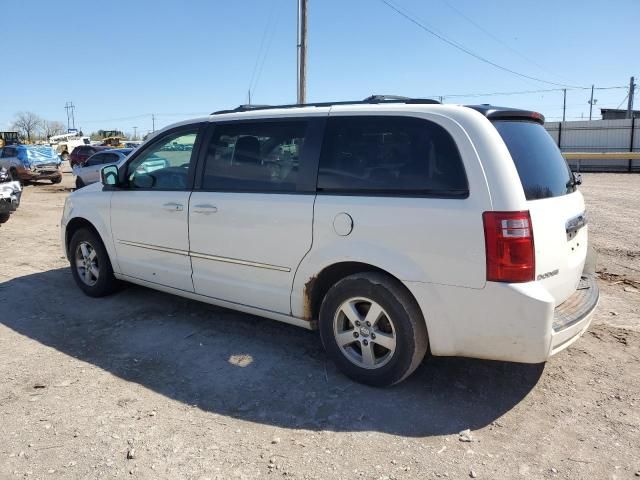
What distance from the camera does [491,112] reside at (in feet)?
10.7

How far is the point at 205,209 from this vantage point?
420cm

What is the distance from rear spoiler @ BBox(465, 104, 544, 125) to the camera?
325 centimetres

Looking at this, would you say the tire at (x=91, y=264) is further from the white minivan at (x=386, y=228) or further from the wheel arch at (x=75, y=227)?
the white minivan at (x=386, y=228)

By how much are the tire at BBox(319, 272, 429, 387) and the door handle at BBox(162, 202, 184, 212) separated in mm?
1596

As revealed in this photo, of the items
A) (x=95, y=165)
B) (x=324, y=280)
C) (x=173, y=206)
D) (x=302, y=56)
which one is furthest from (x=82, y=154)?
(x=324, y=280)

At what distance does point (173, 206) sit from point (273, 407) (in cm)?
201

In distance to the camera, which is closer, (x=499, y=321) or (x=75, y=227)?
(x=499, y=321)

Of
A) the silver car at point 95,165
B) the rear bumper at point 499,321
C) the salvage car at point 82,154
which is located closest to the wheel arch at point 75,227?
the rear bumper at point 499,321

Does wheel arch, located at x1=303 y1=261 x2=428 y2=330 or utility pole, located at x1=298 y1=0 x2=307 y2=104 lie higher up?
utility pole, located at x1=298 y1=0 x2=307 y2=104

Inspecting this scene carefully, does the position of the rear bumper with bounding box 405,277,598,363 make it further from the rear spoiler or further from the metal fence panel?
the metal fence panel

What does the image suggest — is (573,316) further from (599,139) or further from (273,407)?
(599,139)

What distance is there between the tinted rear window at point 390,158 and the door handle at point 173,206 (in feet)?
4.68

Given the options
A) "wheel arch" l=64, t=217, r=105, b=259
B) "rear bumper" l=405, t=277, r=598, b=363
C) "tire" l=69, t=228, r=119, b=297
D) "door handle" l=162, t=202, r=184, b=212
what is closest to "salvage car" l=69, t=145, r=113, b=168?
"wheel arch" l=64, t=217, r=105, b=259

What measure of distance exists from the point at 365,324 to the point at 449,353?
57 cm
